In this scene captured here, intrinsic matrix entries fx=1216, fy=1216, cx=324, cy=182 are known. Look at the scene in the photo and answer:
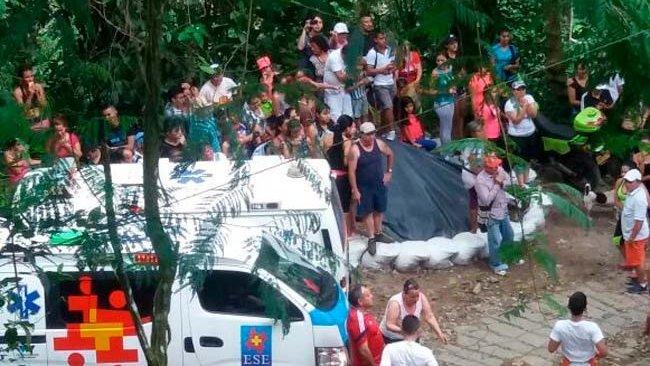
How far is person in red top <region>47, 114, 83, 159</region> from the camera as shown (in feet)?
14.5

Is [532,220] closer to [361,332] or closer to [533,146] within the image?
[361,332]

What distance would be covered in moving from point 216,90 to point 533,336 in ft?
23.6

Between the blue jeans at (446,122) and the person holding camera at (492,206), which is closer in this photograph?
the person holding camera at (492,206)

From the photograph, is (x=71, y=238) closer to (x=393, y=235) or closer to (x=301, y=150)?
(x=301, y=150)

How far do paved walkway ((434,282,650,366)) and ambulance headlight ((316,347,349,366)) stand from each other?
1.85m

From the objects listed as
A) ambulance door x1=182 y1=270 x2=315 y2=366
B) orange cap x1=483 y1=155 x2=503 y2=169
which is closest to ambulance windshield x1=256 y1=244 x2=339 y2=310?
orange cap x1=483 y1=155 x2=503 y2=169

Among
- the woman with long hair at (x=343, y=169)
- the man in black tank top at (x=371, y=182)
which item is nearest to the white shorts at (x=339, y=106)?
the woman with long hair at (x=343, y=169)

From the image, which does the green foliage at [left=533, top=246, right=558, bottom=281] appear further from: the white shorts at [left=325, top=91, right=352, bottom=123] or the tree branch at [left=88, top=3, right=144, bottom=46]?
the white shorts at [left=325, top=91, right=352, bottom=123]

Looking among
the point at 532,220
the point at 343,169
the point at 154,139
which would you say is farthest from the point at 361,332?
the point at 154,139

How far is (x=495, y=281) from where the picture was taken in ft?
40.5

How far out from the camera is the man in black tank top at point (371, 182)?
1226 centimetres

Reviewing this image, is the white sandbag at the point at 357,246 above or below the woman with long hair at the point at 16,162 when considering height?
below

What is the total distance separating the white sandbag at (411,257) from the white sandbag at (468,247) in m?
0.34

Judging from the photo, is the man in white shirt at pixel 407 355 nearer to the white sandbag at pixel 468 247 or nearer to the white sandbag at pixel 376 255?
the white sandbag at pixel 376 255
